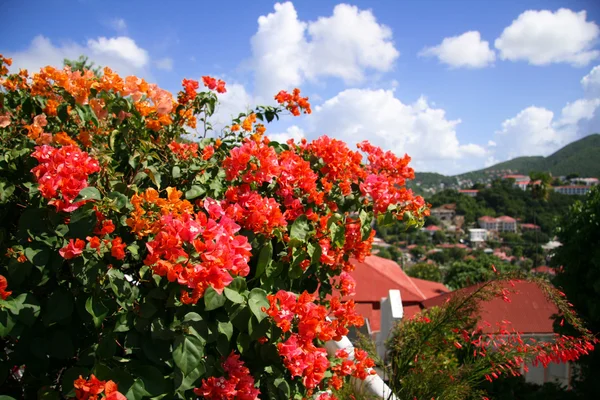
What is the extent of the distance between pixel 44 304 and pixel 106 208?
35 centimetres

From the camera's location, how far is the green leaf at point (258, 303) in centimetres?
120

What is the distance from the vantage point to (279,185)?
5.92 ft

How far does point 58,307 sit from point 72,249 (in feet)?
0.66

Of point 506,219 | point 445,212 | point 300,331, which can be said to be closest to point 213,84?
Result: point 300,331

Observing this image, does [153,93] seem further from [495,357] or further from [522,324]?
[522,324]

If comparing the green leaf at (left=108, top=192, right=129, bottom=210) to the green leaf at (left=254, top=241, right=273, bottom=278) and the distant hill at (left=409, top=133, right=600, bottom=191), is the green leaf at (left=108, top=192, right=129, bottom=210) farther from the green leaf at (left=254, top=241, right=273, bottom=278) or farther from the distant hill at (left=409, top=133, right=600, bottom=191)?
the distant hill at (left=409, top=133, right=600, bottom=191)

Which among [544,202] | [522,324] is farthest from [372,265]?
[544,202]

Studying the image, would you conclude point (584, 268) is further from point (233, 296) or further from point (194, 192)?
point (233, 296)

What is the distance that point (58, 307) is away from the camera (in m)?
1.22

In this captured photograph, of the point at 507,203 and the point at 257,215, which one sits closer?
the point at 257,215

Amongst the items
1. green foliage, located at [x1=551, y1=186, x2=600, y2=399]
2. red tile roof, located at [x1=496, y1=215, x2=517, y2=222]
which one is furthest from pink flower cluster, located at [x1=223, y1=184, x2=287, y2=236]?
red tile roof, located at [x1=496, y1=215, x2=517, y2=222]

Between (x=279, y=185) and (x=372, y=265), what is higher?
(x=279, y=185)

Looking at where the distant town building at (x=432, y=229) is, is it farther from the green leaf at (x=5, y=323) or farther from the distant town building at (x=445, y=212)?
the green leaf at (x=5, y=323)

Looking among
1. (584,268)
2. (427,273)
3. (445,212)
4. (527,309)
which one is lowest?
(427,273)
